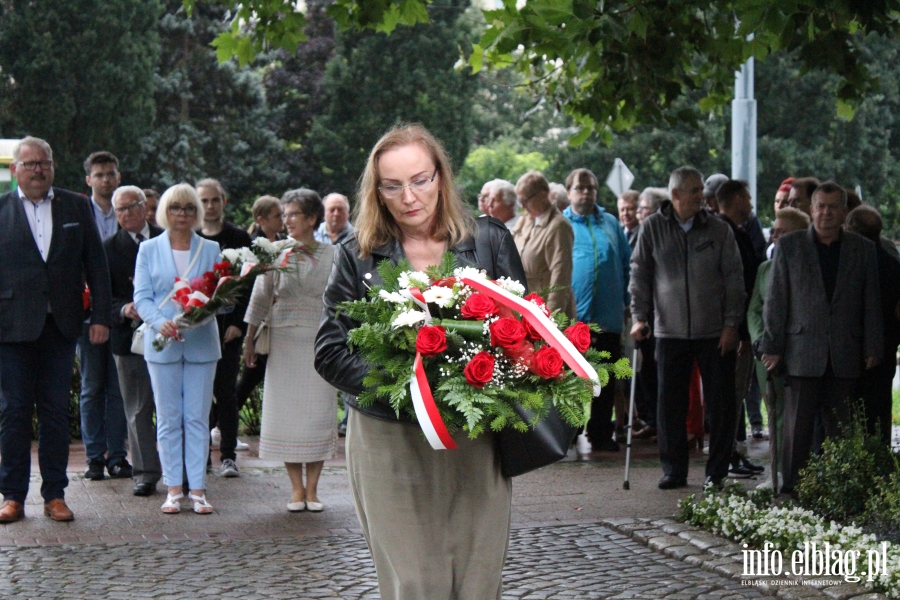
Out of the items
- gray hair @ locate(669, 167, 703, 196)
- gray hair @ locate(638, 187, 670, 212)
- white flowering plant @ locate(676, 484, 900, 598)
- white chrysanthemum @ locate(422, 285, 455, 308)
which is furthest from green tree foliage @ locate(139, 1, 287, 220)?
white chrysanthemum @ locate(422, 285, 455, 308)

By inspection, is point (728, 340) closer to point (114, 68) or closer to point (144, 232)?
point (144, 232)

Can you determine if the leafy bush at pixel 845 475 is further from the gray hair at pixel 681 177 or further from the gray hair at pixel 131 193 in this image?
the gray hair at pixel 131 193

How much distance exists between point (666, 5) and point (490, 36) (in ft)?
4.09

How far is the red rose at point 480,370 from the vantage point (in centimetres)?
351

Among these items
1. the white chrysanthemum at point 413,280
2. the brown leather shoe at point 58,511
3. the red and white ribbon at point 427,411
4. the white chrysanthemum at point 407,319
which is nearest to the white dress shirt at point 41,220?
the brown leather shoe at point 58,511

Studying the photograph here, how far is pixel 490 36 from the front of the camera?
28.7 ft

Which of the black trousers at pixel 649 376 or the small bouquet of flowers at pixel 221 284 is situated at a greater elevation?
the small bouquet of flowers at pixel 221 284

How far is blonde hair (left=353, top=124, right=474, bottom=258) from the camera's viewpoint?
4.07 meters

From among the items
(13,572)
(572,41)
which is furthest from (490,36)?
(13,572)

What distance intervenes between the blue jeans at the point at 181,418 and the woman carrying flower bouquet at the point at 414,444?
4950 millimetres

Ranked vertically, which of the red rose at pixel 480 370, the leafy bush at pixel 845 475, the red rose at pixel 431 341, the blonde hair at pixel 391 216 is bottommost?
the leafy bush at pixel 845 475

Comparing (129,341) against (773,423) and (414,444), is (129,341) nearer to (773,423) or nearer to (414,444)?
(773,423)

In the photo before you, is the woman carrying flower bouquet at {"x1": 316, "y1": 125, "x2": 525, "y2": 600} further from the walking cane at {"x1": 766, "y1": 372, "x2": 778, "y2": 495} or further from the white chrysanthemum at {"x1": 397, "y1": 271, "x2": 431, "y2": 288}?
the walking cane at {"x1": 766, "y1": 372, "x2": 778, "y2": 495}

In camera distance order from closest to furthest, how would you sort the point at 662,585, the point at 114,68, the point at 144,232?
the point at 662,585
the point at 144,232
the point at 114,68
